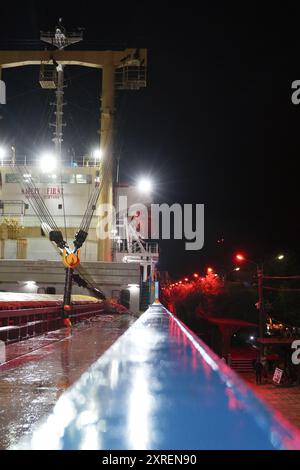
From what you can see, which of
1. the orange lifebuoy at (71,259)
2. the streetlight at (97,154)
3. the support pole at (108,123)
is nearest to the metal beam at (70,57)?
the support pole at (108,123)

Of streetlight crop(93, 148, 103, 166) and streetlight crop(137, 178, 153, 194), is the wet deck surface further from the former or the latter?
streetlight crop(137, 178, 153, 194)

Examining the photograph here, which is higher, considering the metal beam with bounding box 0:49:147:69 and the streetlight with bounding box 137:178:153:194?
the metal beam with bounding box 0:49:147:69

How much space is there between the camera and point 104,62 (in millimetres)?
30922

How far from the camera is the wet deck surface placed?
3488 mm

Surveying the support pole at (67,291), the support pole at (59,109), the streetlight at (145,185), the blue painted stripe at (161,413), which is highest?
the support pole at (59,109)

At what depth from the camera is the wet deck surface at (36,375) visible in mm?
3488

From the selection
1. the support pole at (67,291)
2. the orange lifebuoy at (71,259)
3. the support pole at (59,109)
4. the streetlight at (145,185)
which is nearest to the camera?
the orange lifebuoy at (71,259)

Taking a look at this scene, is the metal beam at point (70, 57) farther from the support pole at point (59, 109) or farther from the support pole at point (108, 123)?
the support pole at point (59, 109)

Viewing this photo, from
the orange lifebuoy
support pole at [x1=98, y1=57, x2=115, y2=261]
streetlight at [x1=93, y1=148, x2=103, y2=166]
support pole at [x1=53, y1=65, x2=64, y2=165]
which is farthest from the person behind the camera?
support pole at [x1=53, y1=65, x2=64, y2=165]

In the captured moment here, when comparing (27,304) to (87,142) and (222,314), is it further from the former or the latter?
(222,314)

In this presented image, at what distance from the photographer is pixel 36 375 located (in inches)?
210

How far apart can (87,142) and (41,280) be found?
13500 millimetres

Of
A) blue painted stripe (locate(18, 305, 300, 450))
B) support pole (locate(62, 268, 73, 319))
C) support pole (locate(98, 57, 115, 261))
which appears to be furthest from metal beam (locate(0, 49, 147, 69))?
blue painted stripe (locate(18, 305, 300, 450))

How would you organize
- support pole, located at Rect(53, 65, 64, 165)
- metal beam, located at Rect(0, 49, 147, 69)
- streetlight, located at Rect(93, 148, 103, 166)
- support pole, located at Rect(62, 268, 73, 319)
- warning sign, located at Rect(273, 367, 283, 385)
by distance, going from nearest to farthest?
support pole, located at Rect(62, 268, 73, 319) < warning sign, located at Rect(273, 367, 283, 385) < metal beam, located at Rect(0, 49, 147, 69) < streetlight, located at Rect(93, 148, 103, 166) < support pole, located at Rect(53, 65, 64, 165)
